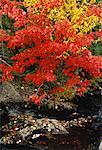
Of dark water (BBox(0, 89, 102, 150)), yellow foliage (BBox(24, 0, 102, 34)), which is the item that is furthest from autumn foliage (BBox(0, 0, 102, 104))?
dark water (BBox(0, 89, 102, 150))

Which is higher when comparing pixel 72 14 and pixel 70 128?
pixel 72 14

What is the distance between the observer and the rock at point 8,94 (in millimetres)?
12250

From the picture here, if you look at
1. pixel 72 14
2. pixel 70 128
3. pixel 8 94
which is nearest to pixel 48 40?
pixel 72 14

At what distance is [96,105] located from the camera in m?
12.9

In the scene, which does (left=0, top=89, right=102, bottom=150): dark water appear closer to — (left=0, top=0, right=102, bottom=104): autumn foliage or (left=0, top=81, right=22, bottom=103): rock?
(left=0, top=81, right=22, bottom=103): rock


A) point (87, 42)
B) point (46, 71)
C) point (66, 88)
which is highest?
point (87, 42)

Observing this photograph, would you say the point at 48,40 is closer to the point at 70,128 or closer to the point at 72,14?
the point at 72,14

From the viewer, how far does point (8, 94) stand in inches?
484

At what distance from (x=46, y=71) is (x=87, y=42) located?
1469 mm

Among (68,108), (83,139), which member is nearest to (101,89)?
(68,108)

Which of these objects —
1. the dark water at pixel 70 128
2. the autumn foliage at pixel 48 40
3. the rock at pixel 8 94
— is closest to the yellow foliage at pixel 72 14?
the autumn foliage at pixel 48 40

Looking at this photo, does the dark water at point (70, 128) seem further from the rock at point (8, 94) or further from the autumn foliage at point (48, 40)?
the autumn foliage at point (48, 40)

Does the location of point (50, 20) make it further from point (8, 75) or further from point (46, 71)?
point (8, 75)

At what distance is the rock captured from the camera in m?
12.2
